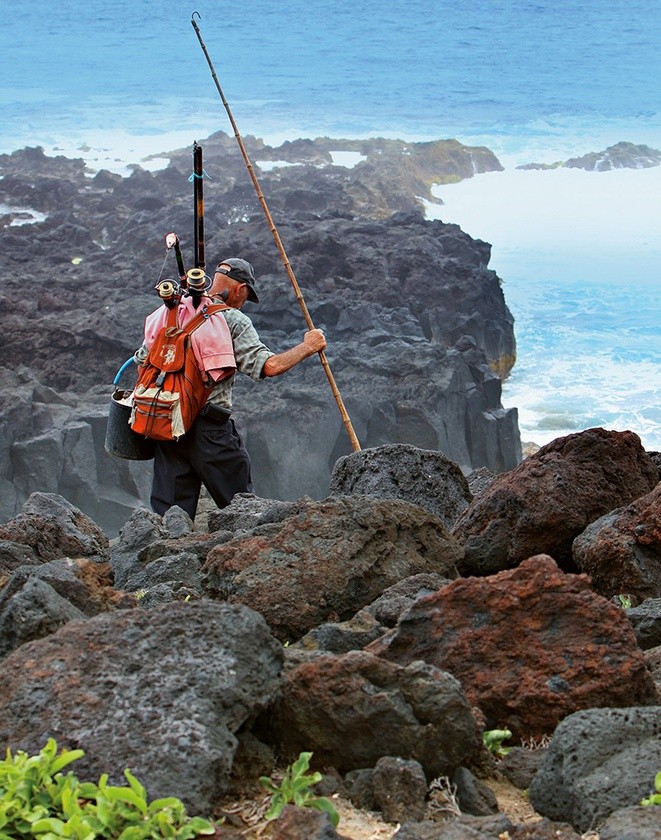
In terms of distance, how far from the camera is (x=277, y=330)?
819 inches

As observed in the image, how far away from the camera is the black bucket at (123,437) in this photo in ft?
20.8

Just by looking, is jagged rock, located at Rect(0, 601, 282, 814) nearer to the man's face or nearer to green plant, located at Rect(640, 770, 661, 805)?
green plant, located at Rect(640, 770, 661, 805)

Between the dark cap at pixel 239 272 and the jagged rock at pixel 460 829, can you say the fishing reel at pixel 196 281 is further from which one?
the jagged rock at pixel 460 829

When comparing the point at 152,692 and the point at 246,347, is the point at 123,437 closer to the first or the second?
the point at 246,347

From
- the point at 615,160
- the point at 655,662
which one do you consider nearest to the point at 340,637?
the point at 655,662

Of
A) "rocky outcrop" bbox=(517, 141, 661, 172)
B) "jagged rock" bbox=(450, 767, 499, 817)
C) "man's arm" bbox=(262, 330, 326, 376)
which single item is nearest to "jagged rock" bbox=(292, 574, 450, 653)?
"jagged rock" bbox=(450, 767, 499, 817)

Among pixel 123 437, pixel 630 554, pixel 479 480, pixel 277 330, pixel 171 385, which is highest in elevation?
pixel 171 385

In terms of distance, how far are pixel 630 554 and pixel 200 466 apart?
2.73 m

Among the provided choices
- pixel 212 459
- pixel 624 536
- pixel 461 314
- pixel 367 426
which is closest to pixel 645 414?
pixel 461 314

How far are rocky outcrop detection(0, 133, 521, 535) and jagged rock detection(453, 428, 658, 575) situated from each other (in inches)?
505

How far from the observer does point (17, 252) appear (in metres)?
24.1

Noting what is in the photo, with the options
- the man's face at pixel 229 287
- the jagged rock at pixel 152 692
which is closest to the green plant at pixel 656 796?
the jagged rock at pixel 152 692

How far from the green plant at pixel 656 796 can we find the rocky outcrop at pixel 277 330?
1521 cm

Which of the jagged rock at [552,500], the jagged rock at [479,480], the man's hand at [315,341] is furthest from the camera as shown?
the jagged rock at [479,480]
